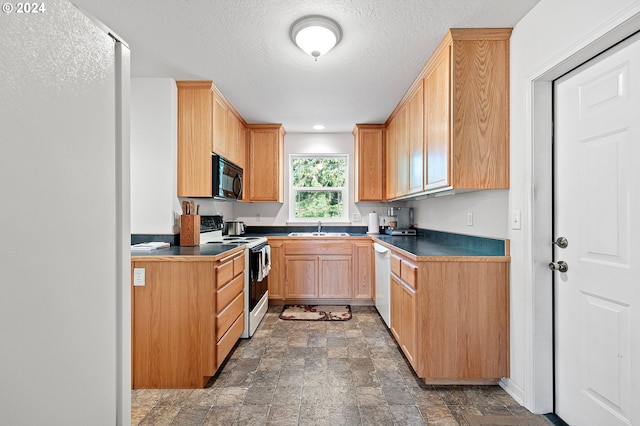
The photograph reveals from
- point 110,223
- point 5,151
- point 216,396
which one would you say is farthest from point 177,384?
point 5,151

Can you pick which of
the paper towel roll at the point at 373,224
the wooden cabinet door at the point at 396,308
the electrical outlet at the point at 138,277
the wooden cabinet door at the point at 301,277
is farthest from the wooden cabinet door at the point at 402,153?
the electrical outlet at the point at 138,277

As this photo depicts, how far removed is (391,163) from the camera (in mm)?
4090

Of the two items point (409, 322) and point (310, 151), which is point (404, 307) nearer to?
point (409, 322)

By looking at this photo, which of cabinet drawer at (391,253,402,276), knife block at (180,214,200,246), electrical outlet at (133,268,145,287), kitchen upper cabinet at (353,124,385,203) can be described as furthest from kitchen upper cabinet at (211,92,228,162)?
cabinet drawer at (391,253,402,276)

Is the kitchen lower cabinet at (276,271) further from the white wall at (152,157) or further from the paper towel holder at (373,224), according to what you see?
the white wall at (152,157)

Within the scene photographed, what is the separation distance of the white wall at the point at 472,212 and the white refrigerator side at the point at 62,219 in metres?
2.24

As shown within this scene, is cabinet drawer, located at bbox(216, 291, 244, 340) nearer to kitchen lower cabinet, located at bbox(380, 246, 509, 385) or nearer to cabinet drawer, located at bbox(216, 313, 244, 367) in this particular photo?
cabinet drawer, located at bbox(216, 313, 244, 367)

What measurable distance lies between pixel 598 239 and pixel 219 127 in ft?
9.83

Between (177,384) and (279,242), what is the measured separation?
216cm

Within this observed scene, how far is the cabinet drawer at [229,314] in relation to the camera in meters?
2.35

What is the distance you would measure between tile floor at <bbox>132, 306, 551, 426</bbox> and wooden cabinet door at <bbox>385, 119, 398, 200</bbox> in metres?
1.90

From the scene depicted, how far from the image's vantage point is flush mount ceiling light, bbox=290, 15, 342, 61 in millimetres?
1998

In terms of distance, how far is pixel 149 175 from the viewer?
9.26ft

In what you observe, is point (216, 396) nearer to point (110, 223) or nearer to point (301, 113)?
point (110, 223)
